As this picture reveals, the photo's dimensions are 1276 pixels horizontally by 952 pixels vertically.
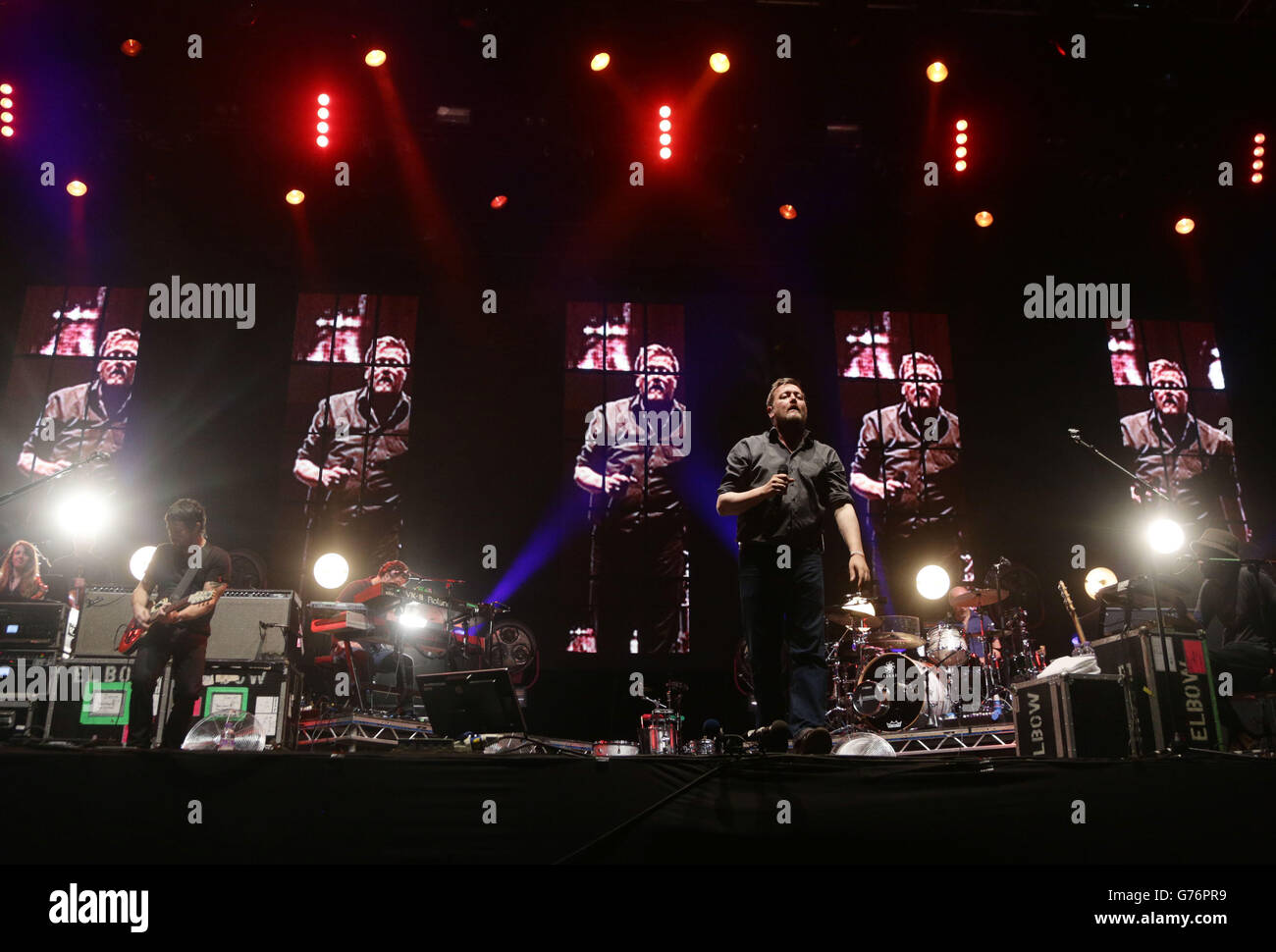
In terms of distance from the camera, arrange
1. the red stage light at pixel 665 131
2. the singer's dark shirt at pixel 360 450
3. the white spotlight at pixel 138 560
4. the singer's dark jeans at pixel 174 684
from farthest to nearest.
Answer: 1. the singer's dark shirt at pixel 360 450
2. the white spotlight at pixel 138 560
3. the red stage light at pixel 665 131
4. the singer's dark jeans at pixel 174 684

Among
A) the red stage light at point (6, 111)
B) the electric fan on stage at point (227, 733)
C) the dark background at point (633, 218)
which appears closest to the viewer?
the electric fan on stage at point (227, 733)

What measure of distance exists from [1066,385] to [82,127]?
1095 centimetres

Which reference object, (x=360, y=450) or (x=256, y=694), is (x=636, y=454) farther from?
(x=256, y=694)

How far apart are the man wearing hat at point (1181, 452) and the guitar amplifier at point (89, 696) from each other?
34.5 ft

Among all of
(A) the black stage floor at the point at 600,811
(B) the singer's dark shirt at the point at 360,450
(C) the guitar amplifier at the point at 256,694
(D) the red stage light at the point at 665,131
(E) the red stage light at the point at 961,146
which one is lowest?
(A) the black stage floor at the point at 600,811

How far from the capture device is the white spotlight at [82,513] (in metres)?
9.80

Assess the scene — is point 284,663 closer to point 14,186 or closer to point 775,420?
point 775,420

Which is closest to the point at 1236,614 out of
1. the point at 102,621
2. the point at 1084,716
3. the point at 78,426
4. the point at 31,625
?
the point at 1084,716

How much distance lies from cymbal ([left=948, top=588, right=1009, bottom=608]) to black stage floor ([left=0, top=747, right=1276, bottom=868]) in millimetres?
5402

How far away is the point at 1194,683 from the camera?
5.13m

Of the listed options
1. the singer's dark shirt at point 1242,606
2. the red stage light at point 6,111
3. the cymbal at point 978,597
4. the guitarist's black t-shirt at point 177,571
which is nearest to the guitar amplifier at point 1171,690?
the singer's dark shirt at point 1242,606

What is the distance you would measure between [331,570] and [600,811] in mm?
7668

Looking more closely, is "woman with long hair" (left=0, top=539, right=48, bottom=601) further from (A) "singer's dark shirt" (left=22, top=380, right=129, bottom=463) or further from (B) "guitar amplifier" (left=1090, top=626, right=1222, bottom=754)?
(B) "guitar amplifier" (left=1090, top=626, right=1222, bottom=754)

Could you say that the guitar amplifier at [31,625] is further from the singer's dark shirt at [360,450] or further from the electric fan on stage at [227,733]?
the singer's dark shirt at [360,450]
